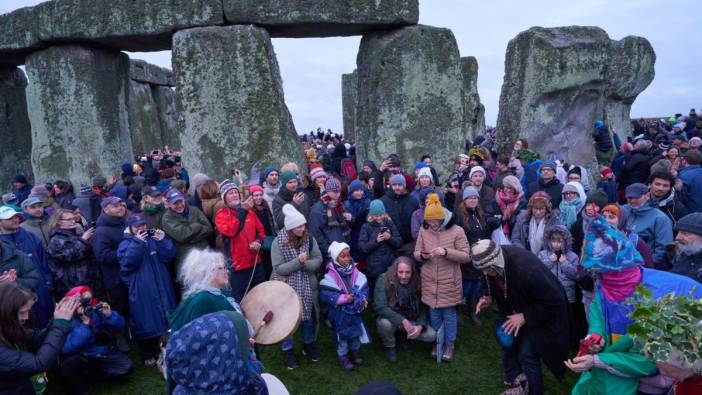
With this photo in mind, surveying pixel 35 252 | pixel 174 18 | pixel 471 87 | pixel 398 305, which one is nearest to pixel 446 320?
pixel 398 305

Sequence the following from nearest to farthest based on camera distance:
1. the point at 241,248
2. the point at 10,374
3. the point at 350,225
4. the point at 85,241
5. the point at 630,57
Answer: the point at 10,374 → the point at 85,241 → the point at 241,248 → the point at 350,225 → the point at 630,57

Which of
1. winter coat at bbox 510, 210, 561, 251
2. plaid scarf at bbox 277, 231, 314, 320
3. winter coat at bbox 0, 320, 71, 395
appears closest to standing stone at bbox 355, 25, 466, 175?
winter coat at bbox 510, 210, 561, 251

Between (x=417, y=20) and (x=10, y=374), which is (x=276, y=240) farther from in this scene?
(x=417, y=20)

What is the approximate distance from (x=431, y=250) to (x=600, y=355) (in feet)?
7.15

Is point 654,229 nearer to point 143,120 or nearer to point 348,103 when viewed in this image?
→ point 348,103

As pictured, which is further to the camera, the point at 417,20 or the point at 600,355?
the point at 417,20

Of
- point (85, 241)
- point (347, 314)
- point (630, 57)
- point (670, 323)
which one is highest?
point (630, 57)

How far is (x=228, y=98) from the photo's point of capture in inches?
287

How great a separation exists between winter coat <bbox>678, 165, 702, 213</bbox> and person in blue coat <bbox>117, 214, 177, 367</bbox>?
6200mm

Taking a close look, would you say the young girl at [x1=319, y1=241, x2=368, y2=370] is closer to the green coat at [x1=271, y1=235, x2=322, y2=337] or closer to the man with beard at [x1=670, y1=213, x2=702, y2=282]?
the green coat at [x1=271, y1=235, x2=322, y2=337]

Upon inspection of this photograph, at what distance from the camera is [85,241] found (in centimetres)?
461

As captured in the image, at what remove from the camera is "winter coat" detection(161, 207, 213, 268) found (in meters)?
4.83

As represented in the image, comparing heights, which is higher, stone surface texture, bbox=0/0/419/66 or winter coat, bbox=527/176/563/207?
stone surface texture, bbox=0/0/419/66

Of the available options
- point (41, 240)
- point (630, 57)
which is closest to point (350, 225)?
point (41, 240)
